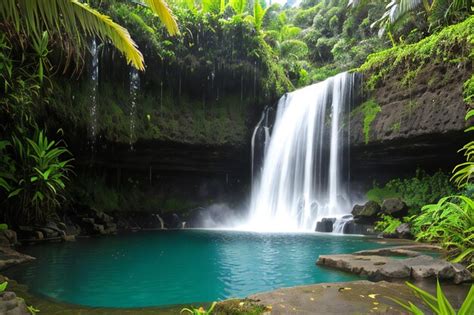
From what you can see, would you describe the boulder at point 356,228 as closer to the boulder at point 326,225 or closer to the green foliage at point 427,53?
the boulder at point 326,225

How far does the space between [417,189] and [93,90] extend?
11728 mm

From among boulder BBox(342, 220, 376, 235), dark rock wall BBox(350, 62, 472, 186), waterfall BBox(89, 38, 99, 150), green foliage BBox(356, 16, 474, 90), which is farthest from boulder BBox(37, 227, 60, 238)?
green foliage BBox(356, 16, 474, 90)

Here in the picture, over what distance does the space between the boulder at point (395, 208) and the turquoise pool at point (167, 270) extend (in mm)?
2870

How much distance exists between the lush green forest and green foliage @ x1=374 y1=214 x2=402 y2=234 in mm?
57

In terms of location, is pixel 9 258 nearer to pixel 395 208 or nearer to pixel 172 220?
pixel 172 220

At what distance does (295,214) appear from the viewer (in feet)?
47.4

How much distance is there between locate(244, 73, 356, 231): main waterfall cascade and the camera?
14180 mm

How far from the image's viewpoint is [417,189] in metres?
12.9

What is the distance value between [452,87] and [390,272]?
25.8 ft

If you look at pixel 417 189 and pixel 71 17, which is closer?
pixel 71 17

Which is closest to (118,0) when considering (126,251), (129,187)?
(129,187)

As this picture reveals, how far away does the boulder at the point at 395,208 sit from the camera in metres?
11.7

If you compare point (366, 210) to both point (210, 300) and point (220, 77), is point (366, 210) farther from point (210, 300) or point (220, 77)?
point (210, 300)

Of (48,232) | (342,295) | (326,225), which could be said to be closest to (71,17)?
(342,295)
